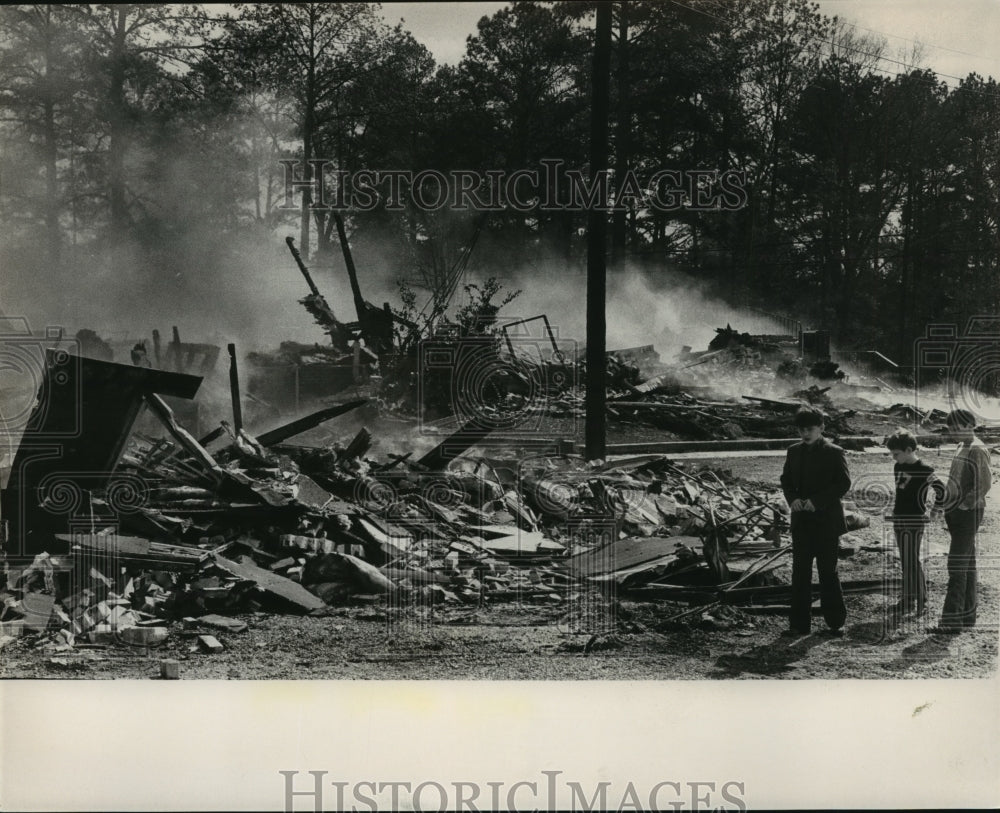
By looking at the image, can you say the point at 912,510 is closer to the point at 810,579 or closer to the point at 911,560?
the point at 911,560

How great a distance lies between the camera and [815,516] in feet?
17.6

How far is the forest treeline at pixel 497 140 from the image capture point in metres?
5.83

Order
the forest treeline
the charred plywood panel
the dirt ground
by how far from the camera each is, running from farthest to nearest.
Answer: the forest treeline < the charred plywood panel < the dirt ground

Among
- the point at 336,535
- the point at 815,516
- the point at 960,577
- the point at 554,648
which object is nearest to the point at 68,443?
the point at 336,535

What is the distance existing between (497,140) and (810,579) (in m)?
3.54

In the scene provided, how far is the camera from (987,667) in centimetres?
553

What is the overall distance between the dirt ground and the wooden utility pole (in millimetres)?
1246

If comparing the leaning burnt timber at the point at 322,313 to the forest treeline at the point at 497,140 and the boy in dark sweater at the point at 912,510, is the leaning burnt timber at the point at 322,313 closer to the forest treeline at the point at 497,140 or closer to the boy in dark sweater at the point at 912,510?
the forest treeline at the point at 497,140

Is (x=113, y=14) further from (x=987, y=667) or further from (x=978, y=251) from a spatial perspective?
(x=987, y=667)

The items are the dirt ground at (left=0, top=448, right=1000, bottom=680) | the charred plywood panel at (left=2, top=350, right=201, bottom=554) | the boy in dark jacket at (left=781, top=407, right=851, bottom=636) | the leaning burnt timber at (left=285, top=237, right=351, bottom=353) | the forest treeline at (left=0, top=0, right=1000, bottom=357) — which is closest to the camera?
the boy in dark jacket at (left=781, top=407, right=851, bottom=636)

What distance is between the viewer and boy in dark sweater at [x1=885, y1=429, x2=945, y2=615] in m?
5.73

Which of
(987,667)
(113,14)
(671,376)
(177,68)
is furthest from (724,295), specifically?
(113,14)

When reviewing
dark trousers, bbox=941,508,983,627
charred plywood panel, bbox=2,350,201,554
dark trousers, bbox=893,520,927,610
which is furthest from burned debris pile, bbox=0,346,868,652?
dark trousers, bbox=941,508,983,627

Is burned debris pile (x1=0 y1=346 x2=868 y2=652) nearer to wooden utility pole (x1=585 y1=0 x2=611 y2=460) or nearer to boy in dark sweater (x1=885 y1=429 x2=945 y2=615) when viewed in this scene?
wooden utility pole (x1=585 y1=0 x2=611 y2=460)
